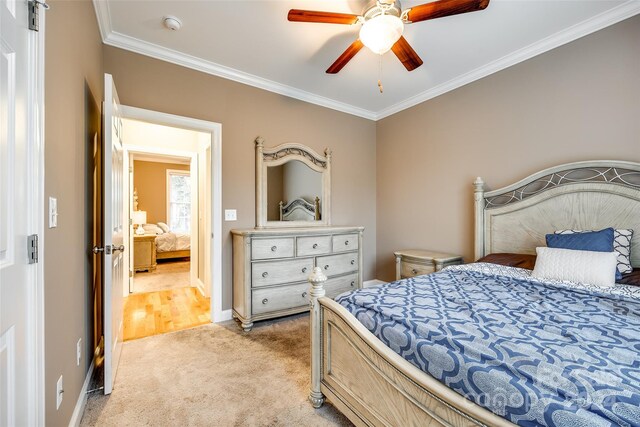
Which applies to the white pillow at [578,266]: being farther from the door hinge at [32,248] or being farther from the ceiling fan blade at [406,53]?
the door hinge at [32,248]

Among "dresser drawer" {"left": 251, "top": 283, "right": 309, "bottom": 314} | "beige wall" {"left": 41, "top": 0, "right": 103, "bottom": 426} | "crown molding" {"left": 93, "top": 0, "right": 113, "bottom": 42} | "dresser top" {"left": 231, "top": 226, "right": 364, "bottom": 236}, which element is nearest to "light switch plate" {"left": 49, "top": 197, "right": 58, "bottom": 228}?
"beige wall" {"left": 41, "top": 0, "right": 103, "bottom": 426}

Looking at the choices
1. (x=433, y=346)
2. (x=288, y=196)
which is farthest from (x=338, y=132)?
(x=433, y=346)

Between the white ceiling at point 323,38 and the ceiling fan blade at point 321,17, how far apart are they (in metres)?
0.34

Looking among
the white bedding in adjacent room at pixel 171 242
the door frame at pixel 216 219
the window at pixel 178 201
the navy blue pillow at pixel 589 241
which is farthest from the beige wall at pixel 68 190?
the window at pixel 178 201

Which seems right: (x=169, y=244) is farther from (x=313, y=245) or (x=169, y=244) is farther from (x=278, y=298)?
(x=313, y=245)

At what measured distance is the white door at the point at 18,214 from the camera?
854mm

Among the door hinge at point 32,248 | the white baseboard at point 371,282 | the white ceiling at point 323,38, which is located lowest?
the white baseboard at point 371,282

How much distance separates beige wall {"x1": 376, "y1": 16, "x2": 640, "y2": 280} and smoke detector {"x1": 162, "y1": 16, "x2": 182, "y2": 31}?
2.78 meters

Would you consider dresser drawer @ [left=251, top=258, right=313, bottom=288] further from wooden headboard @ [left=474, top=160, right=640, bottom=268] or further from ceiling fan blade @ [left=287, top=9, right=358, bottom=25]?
ceiling fan blade @ [left=287, top=9, right=358, bottom=25]

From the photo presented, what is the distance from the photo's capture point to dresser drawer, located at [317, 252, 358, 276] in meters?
3.24

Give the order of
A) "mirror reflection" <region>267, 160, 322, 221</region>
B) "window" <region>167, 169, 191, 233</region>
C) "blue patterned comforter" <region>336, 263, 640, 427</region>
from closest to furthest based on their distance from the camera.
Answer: "blue patterned comforter" <region>336, 263, 640, 427</region> → "mirror reflection" <region>267, 160, 322, 221</region> → "window" <region>167, 169, 191, 233</region>

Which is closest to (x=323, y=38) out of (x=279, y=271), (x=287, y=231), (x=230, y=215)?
(x=287, y=231)

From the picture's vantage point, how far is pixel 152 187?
763cm

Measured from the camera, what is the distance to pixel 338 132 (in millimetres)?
4004
